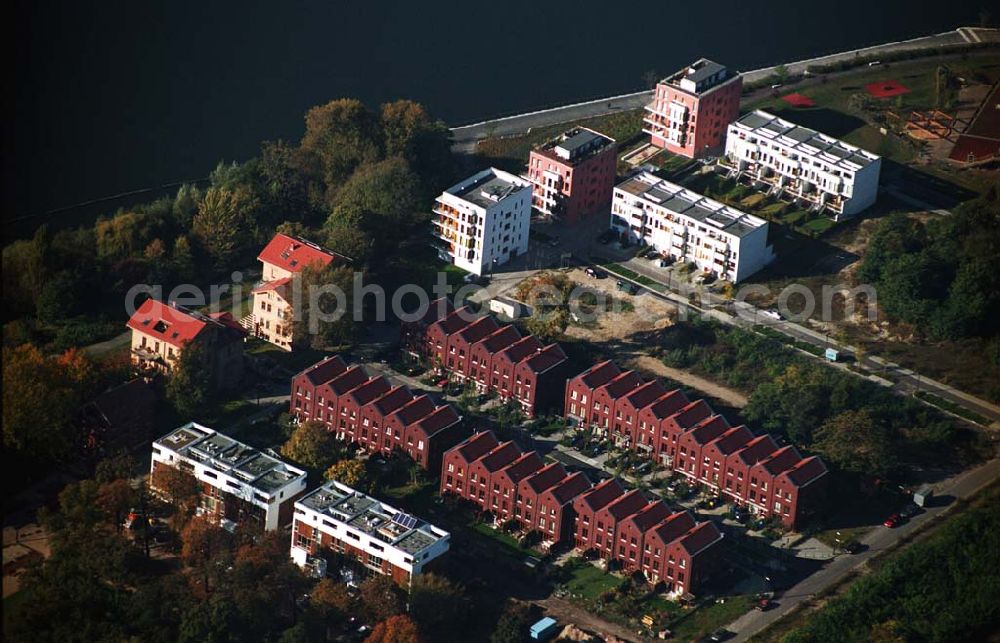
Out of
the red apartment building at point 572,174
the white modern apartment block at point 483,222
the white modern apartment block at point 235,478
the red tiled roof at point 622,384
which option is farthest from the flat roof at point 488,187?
the white modern apartment block at point 235,478

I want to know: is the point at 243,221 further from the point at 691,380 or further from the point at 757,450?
the point at 757,450

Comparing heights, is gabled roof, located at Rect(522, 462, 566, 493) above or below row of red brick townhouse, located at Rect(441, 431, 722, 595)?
above

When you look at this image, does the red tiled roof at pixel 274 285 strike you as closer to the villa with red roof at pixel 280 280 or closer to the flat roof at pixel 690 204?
the villa with red roof at pixel 280 280

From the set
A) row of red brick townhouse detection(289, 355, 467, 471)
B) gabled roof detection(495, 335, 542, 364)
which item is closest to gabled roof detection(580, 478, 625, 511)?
row of red brick townhouse detection(289, 355, 467, 471)

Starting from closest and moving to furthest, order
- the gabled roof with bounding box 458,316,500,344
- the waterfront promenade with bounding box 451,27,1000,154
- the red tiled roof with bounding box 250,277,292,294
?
the gabled roof with bounding box 458,316,500,344
the red tiled roof with bounding box 250,277,292,294
the waterfront promenade with bounding box 451,27,1000,154

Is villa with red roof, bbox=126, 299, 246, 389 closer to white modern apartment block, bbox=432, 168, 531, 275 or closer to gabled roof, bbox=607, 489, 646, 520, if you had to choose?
white modern apartment block, bbox=432, 168, 531, 275

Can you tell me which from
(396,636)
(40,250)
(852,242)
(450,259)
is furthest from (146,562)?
(852,242)

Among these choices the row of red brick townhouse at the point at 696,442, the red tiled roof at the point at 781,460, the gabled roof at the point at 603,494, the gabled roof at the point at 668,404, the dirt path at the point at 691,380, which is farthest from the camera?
the dirt path at the point at 691,380
